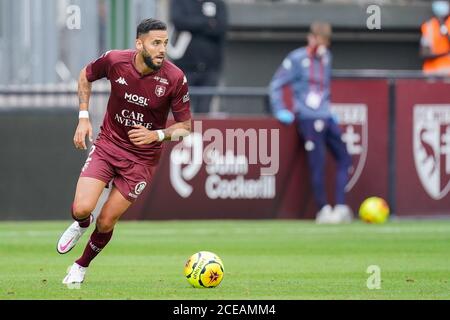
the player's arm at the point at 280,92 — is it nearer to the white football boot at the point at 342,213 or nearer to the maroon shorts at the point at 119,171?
the white football boot at the point at 342,213

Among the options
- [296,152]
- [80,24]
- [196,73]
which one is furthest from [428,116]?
[80,24]

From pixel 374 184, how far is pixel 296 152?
1.28m

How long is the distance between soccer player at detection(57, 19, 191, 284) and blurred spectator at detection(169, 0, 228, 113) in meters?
8.02

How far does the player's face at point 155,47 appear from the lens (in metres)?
11.1

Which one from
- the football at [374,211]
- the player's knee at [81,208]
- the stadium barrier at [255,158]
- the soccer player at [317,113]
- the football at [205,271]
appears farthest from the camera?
the soccer player at [317,113]

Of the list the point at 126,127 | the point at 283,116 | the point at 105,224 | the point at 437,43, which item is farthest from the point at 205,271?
the point at 437,43

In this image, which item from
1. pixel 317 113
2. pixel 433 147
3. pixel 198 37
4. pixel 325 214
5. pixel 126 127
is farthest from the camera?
pixel 198 37

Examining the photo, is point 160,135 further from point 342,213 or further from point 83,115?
point 342,213

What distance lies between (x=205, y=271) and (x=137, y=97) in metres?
1.63

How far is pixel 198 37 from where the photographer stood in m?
19.6

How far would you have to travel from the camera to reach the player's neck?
11234 millimetres

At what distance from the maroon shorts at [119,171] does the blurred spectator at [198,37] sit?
819 centimetres

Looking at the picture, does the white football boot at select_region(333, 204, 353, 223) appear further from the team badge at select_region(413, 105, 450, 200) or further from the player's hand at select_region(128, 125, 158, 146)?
the player's hand at select_region(128, 125, 158, 146)

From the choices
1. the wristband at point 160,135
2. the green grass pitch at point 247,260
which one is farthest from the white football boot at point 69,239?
the wristband at point 160,135
